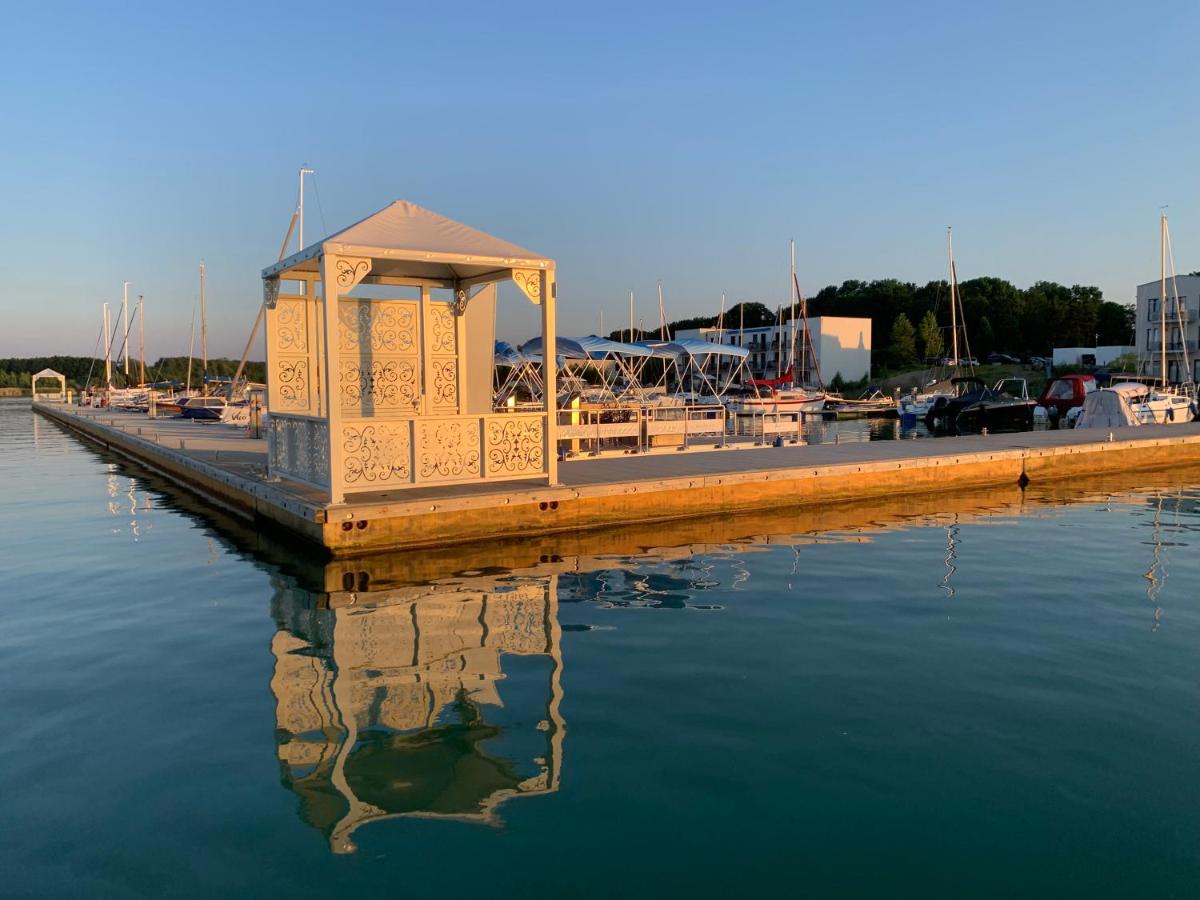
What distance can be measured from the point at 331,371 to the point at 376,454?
130 centimetres

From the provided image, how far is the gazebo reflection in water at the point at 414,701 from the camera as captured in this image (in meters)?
5.19

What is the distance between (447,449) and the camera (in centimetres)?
1227

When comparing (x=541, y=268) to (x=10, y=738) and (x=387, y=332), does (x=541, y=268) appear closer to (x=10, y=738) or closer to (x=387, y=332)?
(x=387, y=332)

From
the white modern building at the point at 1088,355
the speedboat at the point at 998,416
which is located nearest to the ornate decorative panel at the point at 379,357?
the speedboat at the point at 998,416

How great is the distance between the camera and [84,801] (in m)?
5.06

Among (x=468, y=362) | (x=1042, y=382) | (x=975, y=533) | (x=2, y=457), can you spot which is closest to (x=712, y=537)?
(x=975, y=533)

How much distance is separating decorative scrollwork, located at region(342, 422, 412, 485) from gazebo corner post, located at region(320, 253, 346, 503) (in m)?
0.13

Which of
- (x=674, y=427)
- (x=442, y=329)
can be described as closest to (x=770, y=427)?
(x=674, y=427)

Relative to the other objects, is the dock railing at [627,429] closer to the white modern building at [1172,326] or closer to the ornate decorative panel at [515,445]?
the ornate decorative panel at [515,445]

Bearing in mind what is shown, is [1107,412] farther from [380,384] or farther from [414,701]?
[414,701]

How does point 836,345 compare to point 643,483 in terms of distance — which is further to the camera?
point 836,345

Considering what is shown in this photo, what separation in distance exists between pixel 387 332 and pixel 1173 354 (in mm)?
71959

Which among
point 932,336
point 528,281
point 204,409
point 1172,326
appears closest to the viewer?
point 528,281

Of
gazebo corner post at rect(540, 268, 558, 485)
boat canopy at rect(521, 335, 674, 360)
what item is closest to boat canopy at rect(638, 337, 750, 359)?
boat canopy at rect(521, 335, 674, 360)
